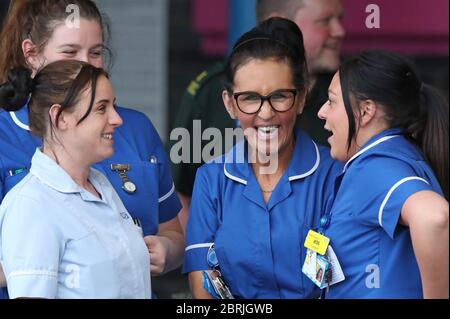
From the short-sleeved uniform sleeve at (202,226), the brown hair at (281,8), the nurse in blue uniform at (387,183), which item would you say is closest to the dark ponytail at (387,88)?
the nurse in blue uniform at (387,183)

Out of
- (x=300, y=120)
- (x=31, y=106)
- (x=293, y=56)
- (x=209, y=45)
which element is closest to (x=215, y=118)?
(x=300, y=120)

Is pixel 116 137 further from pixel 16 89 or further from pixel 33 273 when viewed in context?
pixel 33 273

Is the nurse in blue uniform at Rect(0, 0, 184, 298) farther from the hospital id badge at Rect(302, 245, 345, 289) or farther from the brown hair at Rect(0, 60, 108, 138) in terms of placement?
the hospital id badge at Rect(302, 245, 345, 289)

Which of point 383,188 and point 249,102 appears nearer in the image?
point 383,188

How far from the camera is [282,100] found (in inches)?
113

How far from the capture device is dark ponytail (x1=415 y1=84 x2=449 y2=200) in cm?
296

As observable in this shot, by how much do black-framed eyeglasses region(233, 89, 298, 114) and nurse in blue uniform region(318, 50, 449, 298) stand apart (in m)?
0.11

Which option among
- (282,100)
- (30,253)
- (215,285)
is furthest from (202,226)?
(30,253)

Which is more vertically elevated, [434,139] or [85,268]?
[434,139]

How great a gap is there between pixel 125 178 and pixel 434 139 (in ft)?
2.99

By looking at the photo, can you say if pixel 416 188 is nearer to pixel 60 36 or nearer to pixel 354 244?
pixel 354 244

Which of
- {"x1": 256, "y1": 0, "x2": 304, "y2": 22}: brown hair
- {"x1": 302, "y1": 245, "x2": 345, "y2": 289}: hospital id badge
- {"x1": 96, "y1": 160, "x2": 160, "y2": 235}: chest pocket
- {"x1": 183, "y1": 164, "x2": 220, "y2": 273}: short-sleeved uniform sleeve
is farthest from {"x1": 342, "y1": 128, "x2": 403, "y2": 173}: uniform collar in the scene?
{"x1": 256, "y1": 0, "x2": 304, "y2": 22}: brown hair

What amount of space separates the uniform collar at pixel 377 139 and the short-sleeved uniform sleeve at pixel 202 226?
40 cm

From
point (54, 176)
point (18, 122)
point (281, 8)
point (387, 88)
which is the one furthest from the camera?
point (281, 8)
